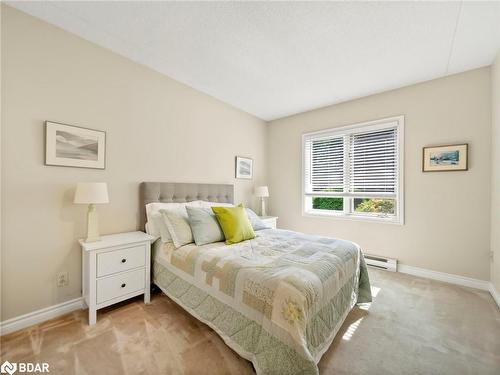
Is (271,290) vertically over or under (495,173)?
under

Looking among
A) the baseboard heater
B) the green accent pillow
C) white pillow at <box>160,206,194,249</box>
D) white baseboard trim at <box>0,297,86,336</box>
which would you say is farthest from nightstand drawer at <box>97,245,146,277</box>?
the baseboard heater

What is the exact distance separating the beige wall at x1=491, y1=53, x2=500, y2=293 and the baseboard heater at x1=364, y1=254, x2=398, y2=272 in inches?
35.8

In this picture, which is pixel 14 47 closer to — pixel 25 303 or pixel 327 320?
pixel 25 303

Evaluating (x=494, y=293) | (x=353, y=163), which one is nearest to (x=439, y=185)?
(x=353, y=163)

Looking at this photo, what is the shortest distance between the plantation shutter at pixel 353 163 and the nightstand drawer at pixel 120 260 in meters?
2.85

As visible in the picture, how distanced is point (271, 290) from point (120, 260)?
1.45m

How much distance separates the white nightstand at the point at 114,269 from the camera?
1.77m

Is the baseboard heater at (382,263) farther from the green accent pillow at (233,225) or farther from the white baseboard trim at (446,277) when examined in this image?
the green accent pillow at (233,225)

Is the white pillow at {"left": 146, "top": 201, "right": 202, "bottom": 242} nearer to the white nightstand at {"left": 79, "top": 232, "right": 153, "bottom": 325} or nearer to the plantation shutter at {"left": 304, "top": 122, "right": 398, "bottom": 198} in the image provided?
the white nightstand at {"left": 79, "top": 232, "right": 153, "bottom": 325}

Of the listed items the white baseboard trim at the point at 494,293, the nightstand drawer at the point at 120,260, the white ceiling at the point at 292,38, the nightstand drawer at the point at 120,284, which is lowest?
the white baseboard trim at the point at 494,293

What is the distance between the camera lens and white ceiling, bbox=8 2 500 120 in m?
1.68

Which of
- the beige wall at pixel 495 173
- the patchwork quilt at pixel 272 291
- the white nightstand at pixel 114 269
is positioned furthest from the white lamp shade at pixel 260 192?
the beige wall at pixel 495 173

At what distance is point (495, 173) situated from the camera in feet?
7.39

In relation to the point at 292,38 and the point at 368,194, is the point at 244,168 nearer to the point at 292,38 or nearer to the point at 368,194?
the point at 368,194
